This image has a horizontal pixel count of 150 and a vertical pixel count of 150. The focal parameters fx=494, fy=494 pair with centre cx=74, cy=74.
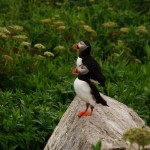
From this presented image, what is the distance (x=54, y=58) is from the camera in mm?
9430

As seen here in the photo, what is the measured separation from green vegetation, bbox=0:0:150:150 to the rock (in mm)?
→ 700

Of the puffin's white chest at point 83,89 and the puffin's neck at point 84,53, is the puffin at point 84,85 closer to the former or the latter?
the puffin's white chest at point 83,89

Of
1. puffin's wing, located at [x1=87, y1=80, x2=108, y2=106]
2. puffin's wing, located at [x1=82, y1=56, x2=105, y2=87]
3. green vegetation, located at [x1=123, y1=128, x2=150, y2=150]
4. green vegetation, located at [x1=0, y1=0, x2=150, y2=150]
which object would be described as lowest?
green vegetation, located at [x1=0, y1=0, x2=150, y2=150]

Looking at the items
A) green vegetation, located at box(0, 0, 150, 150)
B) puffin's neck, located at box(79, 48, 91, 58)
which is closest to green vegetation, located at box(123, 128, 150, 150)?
puffin's neck, located at box(79, 48, 91, 58)

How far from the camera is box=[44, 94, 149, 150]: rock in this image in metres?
4.90

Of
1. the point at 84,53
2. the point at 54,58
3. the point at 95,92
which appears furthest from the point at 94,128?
the point at 54,58

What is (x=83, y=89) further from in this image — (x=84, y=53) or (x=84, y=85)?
(x=84, y=53)

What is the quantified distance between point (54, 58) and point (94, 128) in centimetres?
444

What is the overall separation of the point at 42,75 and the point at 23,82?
43 centimetres

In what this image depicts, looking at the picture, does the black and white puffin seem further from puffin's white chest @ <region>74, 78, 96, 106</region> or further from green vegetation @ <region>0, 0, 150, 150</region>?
green vegetation @ <region>0, 0, 150, 150</region>

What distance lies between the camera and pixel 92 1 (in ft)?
39.8

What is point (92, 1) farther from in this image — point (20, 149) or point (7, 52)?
point (20, 149)

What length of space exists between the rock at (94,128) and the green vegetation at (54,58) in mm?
700

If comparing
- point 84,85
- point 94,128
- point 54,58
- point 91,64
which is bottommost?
point 54,58
